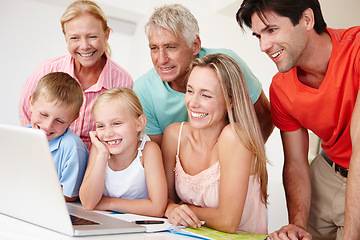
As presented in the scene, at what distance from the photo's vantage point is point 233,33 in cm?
402

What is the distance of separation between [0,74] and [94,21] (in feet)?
10.4

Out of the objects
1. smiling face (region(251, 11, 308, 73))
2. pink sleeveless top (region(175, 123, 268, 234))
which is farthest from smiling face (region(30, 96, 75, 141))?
smiling face (region(251, 11, 308, 73))

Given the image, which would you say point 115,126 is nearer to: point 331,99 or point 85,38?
point 85,38

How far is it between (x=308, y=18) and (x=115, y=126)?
788mm


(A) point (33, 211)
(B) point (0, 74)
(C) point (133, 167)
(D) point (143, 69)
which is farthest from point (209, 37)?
(A) point (33, 211)

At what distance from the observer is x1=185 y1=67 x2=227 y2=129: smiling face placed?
1.43m

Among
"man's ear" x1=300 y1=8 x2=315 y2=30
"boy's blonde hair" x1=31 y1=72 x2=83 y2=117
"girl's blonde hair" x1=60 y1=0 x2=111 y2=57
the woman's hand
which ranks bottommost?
the woman's hand

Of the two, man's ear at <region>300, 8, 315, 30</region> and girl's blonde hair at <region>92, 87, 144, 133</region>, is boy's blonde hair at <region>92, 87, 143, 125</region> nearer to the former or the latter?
girl's blonde hair at <region>92, 87, 144, 133</region>

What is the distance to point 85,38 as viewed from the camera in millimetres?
1936

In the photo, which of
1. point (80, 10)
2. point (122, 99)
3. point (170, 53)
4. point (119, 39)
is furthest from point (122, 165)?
point (119, 39)

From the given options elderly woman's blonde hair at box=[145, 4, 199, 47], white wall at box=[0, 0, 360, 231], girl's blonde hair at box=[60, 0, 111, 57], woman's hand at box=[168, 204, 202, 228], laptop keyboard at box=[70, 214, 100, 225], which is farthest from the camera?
white wall at box=[0, 0, 360, 231]

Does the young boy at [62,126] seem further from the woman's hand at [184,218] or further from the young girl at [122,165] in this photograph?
the woman's hand at [184,218]

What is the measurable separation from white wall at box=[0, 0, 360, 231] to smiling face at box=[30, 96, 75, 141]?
248 cm

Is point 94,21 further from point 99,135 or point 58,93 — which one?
point 99,135
